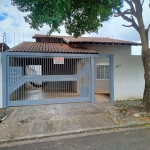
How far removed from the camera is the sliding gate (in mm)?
6695

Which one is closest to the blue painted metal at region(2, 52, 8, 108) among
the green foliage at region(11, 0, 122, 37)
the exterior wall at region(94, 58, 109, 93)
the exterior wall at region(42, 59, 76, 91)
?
the exterior wall at region(42, 59, 76, 91)

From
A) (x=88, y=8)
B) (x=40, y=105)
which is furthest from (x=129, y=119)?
(x=88, y=8)

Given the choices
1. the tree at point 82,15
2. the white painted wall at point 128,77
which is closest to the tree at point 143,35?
the tree at point 82,15

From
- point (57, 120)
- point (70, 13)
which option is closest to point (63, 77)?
point (57, 120)

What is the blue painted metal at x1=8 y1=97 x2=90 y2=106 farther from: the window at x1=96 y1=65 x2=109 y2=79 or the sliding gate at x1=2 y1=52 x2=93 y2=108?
the window at x1=96 y1=65 x2=109 y2=79

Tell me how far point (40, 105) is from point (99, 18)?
214 inches

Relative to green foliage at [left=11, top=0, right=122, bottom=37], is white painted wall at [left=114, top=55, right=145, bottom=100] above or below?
below

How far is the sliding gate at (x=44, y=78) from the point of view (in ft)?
22.0

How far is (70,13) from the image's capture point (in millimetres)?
7125

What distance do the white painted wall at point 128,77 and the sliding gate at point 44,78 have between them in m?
1.61

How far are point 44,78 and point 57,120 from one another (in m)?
2.52

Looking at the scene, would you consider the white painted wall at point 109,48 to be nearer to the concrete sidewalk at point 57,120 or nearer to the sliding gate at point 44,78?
the sliding gate at point 44,78

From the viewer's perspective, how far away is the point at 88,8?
6965 mm

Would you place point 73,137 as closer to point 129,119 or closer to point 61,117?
point 61,117
